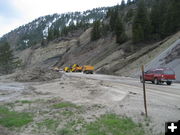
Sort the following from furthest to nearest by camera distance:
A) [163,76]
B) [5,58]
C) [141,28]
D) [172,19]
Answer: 1. [5,58]
2. [141,28]
3. [172,19]
4. [163,76]

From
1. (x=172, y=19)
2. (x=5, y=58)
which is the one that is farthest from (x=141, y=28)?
(x=5, y=58)

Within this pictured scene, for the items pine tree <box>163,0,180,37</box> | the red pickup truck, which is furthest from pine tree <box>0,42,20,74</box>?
the red pickup truck

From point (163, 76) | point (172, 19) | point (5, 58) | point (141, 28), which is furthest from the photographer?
point (5, 58)

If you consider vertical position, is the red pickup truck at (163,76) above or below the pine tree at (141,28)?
below

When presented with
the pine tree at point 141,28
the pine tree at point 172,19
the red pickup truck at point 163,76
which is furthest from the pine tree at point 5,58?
the red pickup truck at point 163,76

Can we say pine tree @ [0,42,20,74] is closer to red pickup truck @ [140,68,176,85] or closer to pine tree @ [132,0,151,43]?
pine tree @ [132,0,151,43]

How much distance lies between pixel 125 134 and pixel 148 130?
948 mm

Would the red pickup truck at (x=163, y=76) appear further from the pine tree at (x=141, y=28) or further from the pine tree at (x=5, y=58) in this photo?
the pine tree at (x=5, y=58)

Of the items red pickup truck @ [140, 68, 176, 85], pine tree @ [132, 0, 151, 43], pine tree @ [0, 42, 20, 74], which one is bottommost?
red pickup truck @ [140, 68, 176, 85]

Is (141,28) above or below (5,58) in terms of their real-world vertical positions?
above

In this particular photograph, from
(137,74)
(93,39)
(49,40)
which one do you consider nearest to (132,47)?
(137,74)

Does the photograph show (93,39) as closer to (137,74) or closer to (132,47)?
(132,47)

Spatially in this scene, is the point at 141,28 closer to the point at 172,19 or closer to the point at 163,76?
the point at 172,19

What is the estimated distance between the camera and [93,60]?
2731 inches
